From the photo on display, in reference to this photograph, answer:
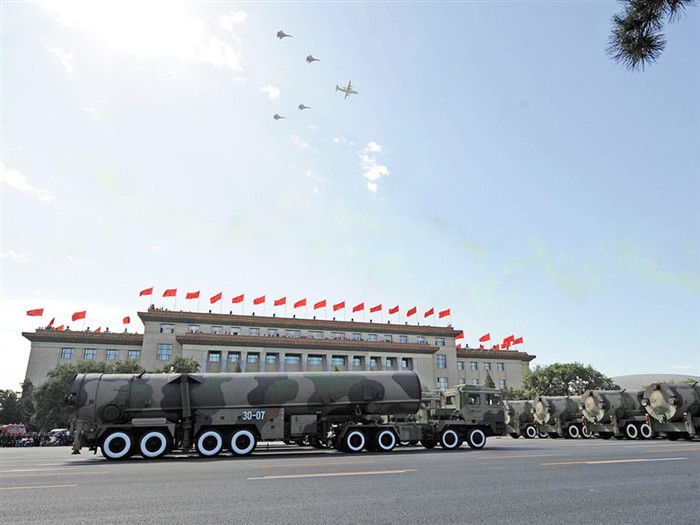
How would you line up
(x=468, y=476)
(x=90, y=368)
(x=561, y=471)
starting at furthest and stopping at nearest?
(x=90, y=368) → (x=561, y=471) → (x=468, y=476)

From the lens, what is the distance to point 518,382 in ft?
276

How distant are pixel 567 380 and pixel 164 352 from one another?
58216mm

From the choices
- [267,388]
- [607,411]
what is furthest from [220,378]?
[607,411]

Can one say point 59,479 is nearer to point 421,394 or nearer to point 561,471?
point 561,471

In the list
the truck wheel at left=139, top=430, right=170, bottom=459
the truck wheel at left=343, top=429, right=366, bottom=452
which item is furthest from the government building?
the truck wheel at left=343, top=429, right=366, bottom=452

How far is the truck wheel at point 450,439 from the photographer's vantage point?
19.3 m

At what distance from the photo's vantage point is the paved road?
599cm

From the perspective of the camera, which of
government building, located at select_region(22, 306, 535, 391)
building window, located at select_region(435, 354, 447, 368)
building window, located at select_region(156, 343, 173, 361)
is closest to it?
government building, located at select_region(22, 306, 535, 391)

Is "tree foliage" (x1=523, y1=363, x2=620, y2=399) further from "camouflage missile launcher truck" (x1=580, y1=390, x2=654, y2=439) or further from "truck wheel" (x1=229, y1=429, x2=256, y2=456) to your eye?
"truck wheel" (x1=229, y1=429, x2=256, y2=456)

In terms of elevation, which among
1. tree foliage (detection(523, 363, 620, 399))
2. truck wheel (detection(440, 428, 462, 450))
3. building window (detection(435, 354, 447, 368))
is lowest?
truck wheel (detection(440, 428, 462, 450))

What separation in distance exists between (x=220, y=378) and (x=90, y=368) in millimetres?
42237

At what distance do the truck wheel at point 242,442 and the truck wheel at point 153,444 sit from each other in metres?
2.32

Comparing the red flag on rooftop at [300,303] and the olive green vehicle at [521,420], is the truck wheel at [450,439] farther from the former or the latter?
the red flag on rooftop at [300,303]

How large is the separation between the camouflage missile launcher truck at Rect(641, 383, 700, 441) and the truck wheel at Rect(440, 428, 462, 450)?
12414 millimetres
